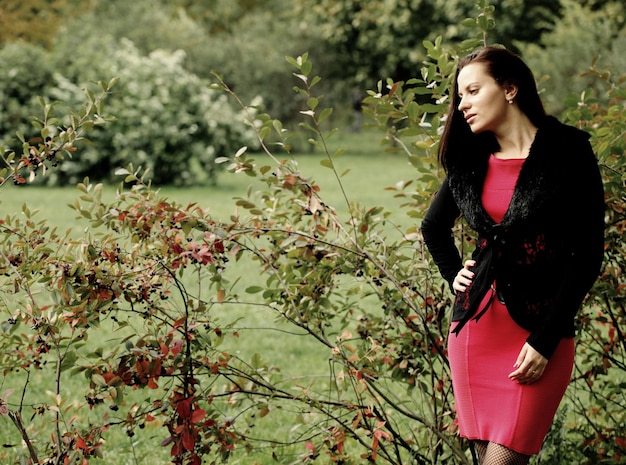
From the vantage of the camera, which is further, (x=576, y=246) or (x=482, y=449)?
(x=482, y=449)

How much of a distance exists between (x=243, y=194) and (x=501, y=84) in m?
12.7

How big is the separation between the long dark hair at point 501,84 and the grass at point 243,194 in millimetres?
737

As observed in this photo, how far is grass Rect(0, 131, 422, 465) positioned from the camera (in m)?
4.77

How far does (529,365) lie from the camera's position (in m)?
2.47

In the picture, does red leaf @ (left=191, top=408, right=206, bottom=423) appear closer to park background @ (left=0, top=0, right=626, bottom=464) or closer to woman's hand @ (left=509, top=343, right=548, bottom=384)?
park background @ (left=0, top=0, right=626, bottom=464)

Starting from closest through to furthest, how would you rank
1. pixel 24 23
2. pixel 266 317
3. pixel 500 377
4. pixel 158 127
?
pixel 500 377 → pixel 266 317 → pixel 158 127 → pixel 24 23

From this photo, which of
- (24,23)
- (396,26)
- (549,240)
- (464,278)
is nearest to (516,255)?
(549,240)

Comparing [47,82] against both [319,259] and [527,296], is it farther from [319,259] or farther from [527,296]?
[527,296]

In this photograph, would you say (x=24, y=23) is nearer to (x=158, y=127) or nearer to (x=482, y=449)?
(x=158, y=127)

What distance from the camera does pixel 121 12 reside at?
3503 centimetres

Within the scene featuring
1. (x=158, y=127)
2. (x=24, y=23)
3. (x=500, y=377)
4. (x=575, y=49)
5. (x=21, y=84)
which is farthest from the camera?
(x=24, y=23)

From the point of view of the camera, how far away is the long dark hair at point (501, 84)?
2.65m

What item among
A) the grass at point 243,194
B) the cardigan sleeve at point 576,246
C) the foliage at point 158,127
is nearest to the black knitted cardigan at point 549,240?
the cardigan sleeve at point 576,246

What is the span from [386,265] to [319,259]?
0.27 m
